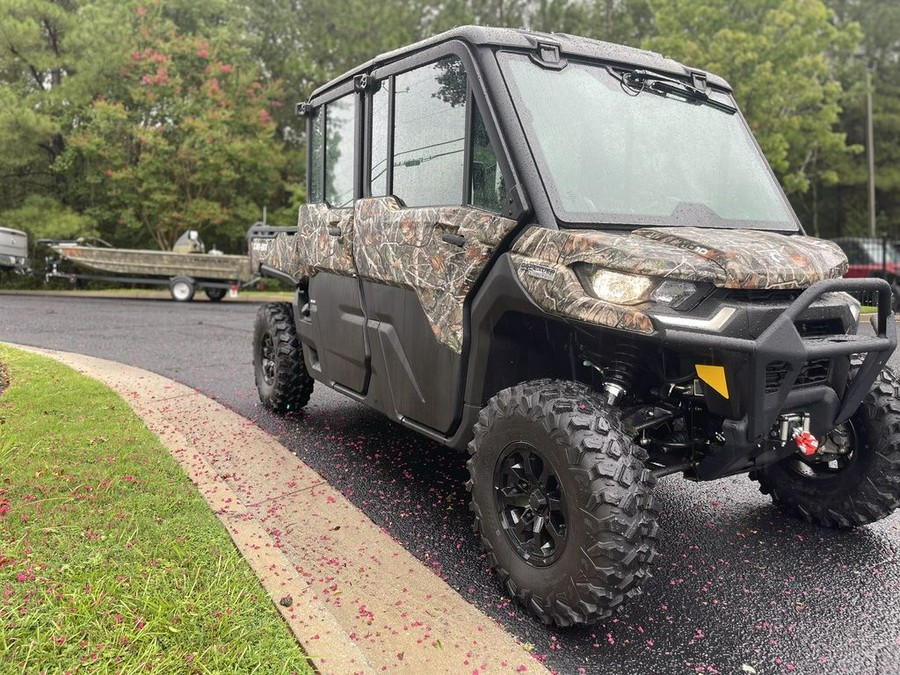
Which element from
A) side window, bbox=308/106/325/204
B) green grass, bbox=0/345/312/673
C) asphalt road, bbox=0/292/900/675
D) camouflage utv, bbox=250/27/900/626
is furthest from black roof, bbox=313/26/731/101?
green grass, bbox=0/345/312/673

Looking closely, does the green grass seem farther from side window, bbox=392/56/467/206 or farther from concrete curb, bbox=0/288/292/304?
concrete curb, bbox=0/288/292/304

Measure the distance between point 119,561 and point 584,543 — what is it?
1.86 m

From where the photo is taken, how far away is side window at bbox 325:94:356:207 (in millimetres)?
4246

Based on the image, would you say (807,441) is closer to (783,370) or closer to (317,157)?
(783,370)

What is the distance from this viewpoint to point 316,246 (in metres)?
4.57

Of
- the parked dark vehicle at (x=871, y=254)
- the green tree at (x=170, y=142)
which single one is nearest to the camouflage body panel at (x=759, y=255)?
the parked dark vehicle at (x=871, y=254)

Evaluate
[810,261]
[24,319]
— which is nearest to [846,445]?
[810,261]

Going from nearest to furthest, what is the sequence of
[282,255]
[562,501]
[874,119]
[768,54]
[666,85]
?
[562,501]
[666,85]
[282,255]
[768,54]
[874,119]

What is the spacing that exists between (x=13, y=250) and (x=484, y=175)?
19743 millimetres

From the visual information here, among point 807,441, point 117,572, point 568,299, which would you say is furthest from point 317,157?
point 807,441

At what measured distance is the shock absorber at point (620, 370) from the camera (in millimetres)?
2797

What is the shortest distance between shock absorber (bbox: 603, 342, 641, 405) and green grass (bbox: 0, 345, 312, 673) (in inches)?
59.2

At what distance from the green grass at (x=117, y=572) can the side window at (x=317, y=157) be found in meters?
1.94

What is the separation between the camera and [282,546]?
3.23m
